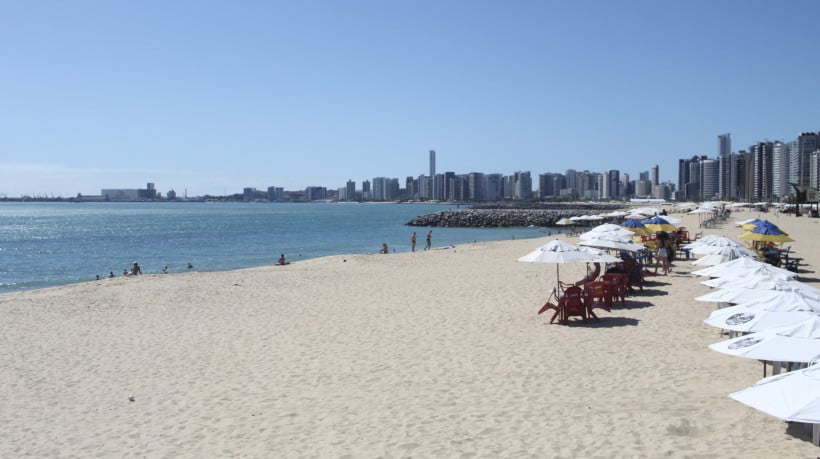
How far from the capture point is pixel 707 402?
658 centimetres

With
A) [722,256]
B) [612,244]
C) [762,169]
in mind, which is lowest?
[722,256]

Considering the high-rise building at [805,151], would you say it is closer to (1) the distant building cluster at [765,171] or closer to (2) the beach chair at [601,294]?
(1) the distant building cluster at [765,171]

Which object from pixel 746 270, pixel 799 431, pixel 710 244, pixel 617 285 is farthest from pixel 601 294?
pixel 799 431

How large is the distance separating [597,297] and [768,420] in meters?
6.33

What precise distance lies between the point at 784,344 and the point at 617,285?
7643 mm

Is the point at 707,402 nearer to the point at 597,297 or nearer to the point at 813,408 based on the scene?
the point at 813,408

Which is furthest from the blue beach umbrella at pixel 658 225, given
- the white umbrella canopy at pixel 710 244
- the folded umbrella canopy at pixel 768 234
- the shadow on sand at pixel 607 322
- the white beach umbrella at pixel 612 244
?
the shadow on sand at pixel 607 322

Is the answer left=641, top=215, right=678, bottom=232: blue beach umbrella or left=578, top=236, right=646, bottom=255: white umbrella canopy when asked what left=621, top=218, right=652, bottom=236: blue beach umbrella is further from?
left=578, top=236, right=646, bottom=255: white umbrella canopy

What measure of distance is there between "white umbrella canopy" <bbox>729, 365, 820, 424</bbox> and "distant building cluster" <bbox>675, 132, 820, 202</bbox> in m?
115

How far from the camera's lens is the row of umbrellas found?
4.04m

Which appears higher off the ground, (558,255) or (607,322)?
(558,255)

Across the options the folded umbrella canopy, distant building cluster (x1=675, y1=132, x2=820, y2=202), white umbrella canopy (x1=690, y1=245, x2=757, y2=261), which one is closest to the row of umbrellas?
white umbrella canopy (x1=690, y1=245, x2=757, y2=261)

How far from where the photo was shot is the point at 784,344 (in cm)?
530

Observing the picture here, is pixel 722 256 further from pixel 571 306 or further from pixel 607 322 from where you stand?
pixel 571 306
